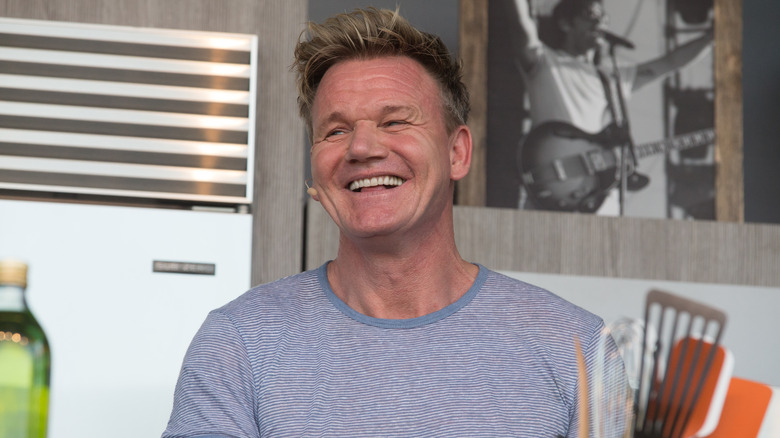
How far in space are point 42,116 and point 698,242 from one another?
145 cm

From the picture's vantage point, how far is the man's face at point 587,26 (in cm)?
243

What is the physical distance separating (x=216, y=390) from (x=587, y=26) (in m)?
1.66

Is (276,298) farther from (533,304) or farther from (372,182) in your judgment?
(533,304)

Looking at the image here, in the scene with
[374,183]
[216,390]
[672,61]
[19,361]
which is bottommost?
[216,390]

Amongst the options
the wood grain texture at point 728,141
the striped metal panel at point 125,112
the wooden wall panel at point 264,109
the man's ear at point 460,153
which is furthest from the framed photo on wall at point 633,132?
the man's ear at point 460,153

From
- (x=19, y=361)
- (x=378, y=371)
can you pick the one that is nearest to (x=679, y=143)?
(x=378, y=371)

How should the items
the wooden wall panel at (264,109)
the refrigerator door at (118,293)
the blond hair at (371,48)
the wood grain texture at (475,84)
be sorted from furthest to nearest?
the wood grain texture at (475,84) → the wooden wall panel at (264,109) → the refrigerator door at (118,293) → the blond hair at (371,48)

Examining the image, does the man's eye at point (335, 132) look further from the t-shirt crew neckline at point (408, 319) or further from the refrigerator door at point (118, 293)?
the refrigerator door at point (118, 293)

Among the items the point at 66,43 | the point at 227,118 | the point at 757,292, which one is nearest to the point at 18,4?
the point at 66,43

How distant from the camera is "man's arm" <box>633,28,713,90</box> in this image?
95.8 inches

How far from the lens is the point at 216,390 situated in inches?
45.2

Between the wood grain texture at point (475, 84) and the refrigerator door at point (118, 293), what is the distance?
0.68 metres

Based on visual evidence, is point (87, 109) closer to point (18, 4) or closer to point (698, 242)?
point (18, 4)

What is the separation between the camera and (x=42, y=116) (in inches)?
73.7
